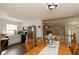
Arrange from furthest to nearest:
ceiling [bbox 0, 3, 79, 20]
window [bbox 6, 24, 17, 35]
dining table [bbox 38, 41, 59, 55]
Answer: dining table [bbox 38, 41, 59, 55] < window [bbox 6, 24, 17, 35] < ceiling [bbox 0, 3, 79, 20]

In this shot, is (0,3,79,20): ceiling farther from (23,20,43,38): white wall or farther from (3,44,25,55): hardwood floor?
(3,44,25,55): hardwood floor

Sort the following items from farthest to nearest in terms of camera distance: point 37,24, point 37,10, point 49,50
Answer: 1. point 49,50
2. point 37,24
3. point 37,10

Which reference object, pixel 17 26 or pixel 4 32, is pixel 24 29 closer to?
pixel 17 26

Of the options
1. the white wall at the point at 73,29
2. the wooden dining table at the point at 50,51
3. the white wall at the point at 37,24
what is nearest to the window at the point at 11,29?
the white wall at the point at 37,24

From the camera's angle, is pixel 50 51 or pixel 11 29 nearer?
pixel 11 29

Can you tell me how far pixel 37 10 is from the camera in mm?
1540

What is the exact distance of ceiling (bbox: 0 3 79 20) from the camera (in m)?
1.41

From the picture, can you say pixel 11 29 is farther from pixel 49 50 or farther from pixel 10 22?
pixel 49 50

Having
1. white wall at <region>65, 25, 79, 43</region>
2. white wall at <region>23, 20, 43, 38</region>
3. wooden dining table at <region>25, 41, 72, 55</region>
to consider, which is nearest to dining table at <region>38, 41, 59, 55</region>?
wooden dining table at <region>25, 41, 72, 55</region>

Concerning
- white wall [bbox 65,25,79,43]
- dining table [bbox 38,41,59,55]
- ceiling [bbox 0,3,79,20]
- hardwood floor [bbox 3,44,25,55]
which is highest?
ceiling [bbox 0,3,79,20]

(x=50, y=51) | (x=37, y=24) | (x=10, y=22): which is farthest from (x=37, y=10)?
(x=50, y=51)

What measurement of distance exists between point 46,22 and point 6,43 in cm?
71

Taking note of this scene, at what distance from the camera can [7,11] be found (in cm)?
147
